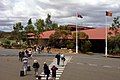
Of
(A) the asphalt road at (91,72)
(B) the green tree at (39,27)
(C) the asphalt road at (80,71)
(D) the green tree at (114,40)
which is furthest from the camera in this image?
(B) the green tree at (39,27)

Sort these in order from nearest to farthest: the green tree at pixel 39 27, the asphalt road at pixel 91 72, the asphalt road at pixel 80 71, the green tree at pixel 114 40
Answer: the asphalt road at pixel 80 71, the asphalt road at pixel 91 72, the green tree at pixel 114 40, the green tree at pixel 39 27

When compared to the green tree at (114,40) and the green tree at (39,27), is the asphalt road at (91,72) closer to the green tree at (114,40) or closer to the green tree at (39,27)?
the green tree at (114,40)

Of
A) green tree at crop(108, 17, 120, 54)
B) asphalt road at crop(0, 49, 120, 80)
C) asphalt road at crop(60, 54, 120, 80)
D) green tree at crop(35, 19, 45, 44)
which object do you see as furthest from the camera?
green tree at crop(35, 19, 45, 44)

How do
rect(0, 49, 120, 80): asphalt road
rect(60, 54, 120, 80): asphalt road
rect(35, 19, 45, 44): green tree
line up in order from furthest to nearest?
rect(35, 19, 45, 44): green tree → rect(60, 54, 120, 80): asphalt road → rect(0, 49, 120, 80): asphalt road

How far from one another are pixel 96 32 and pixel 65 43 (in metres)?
7.13

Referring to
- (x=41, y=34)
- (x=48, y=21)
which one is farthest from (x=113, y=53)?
(x=48, y=21)

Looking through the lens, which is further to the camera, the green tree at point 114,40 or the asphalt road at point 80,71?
the green tree at point 114,40

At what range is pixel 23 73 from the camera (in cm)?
2372

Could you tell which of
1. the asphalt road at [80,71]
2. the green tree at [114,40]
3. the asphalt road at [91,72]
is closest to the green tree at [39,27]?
the green tree at [114,40]

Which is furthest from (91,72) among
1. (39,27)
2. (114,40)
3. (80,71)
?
(39,27)

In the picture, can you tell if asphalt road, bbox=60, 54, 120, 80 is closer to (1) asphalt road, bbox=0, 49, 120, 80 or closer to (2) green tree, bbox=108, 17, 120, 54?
(1) asphalt road, bbox=0, 49, 120, 80

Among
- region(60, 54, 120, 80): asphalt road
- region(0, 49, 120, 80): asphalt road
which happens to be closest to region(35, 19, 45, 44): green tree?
region(0, 49, 120, 80): asphalt road

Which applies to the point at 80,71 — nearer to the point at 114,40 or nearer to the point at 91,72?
the point at 91,72

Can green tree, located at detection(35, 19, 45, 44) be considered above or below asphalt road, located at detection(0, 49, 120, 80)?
above
